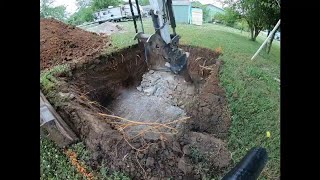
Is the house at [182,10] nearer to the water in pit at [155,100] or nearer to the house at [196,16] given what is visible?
the house at [196,16]

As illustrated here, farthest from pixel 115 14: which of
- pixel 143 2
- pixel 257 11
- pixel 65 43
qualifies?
pixel 257 11

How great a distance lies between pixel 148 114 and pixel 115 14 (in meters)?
0.58

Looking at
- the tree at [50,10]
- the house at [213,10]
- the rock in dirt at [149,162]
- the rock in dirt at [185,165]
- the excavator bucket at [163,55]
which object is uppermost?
the tree at [50,10]

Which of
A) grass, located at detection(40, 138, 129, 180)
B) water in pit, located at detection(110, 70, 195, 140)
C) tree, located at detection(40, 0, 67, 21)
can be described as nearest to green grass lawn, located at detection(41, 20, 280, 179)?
grass, located at detection(40, 138, 129, 180)

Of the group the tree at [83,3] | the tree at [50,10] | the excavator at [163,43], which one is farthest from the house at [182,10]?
the tree at [50,10]

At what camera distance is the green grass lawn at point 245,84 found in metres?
1.36

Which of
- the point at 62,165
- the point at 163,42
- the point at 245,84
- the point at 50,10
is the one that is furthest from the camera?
the point at 163,42

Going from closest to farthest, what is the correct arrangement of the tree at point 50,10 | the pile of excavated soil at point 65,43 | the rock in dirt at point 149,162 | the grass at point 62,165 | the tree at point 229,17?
the grass at point 62,165
the rock in dirt at point 149,162
the tree at point 50,10
the pile of excavated soil at point 65,43
the tree at point 229,17

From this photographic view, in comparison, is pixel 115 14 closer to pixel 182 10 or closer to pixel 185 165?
pixel 182 10

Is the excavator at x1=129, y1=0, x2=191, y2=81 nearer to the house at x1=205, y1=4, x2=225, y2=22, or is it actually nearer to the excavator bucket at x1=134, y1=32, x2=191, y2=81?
the excavator bucket at x1=134, y1=32, x2=191, y2=81

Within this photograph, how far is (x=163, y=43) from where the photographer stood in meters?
1.91

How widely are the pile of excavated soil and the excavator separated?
253 mm
